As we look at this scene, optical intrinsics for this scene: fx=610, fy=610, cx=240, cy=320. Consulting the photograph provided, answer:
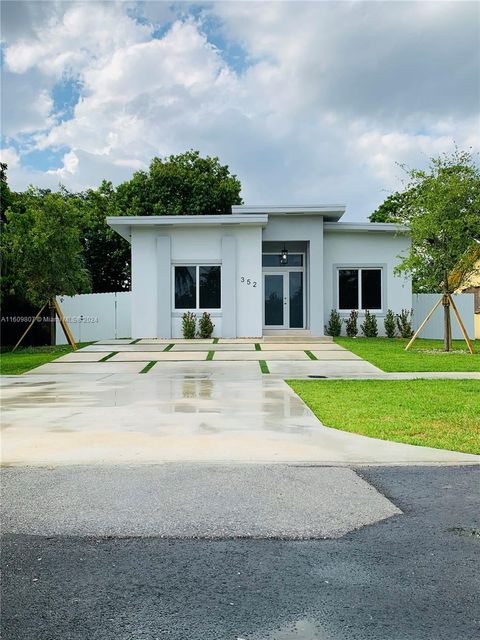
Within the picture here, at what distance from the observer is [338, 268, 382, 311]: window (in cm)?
2275

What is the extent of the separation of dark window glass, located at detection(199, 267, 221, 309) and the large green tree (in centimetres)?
704

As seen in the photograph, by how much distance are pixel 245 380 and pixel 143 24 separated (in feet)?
25.9

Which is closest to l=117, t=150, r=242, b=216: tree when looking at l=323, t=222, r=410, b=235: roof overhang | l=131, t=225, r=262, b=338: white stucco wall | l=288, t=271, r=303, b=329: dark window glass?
l=288, t=271, r=303, b=329: dark window glass

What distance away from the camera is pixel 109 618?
9.74 feet

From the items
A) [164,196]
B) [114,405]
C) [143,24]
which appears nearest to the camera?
[114,405]

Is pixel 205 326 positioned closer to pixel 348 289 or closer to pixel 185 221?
pixel 185 221

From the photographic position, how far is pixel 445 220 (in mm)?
16531

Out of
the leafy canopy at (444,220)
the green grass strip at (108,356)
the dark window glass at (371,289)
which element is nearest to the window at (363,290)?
the dark window glass at (371,289)

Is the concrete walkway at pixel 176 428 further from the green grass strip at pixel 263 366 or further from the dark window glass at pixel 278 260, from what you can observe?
the dark window glass at pixel 278 260

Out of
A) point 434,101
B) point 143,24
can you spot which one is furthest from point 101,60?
point 434,101

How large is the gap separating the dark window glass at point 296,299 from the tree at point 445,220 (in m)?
6.10

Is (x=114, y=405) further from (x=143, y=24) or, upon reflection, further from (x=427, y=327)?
(x=427, y=327)

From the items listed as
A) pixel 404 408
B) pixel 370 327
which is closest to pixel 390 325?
pixel 370 327

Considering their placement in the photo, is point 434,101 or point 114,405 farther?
point 434,101
